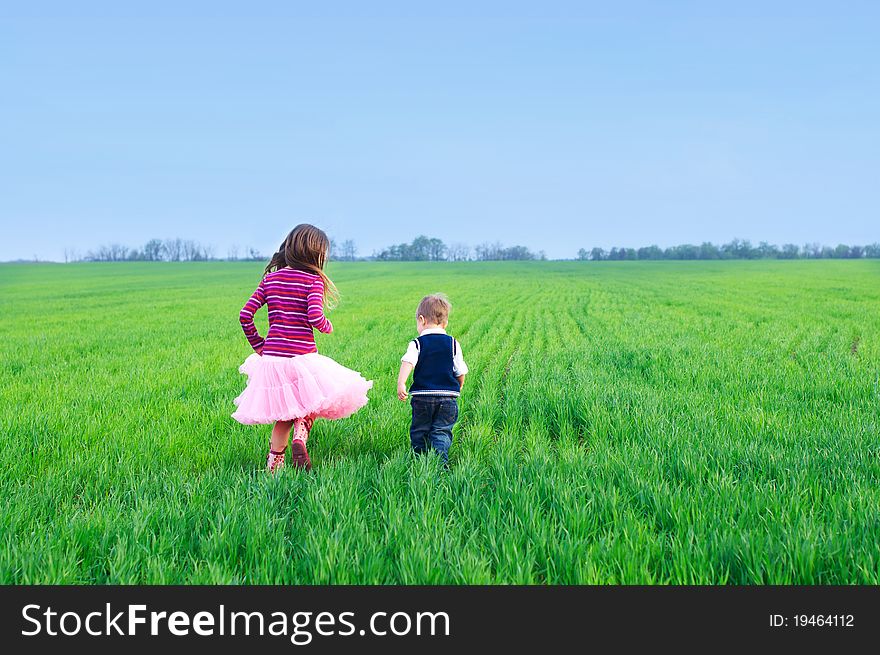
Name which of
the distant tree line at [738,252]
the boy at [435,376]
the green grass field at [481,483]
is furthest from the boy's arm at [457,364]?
the distant tree line at [738,252]

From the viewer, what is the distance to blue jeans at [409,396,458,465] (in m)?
4.38

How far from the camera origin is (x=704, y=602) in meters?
2.42

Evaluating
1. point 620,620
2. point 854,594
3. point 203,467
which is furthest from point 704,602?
point 203,467

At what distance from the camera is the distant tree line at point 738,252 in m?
120

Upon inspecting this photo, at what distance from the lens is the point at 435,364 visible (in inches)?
172

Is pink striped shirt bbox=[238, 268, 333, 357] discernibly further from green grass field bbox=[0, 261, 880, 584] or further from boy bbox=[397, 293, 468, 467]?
green grass field bbox=[0, 261, 880, 584]

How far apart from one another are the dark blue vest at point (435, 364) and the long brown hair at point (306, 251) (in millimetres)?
804

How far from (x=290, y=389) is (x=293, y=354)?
0.90ft

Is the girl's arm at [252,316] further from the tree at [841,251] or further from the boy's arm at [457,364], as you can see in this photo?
the tree at [841,251]

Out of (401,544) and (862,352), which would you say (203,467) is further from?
(862,352)

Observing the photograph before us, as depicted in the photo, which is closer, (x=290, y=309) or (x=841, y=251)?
(x=290, y=309)

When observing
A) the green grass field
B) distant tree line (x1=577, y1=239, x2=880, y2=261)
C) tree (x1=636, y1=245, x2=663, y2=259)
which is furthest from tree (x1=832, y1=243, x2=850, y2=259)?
the green grass field

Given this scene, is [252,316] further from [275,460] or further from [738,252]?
[738,252]

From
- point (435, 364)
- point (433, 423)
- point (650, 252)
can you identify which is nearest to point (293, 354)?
point (435, 364)
